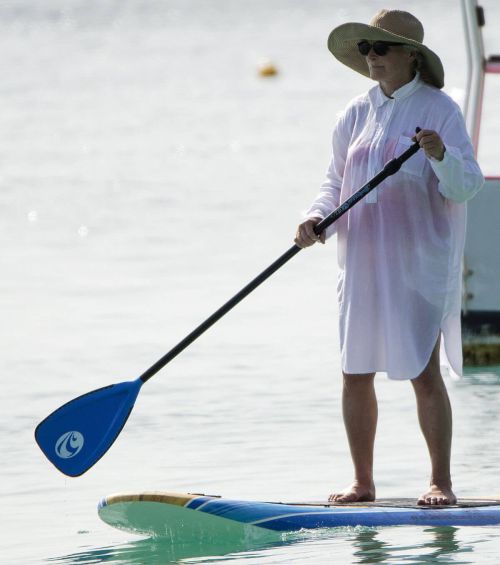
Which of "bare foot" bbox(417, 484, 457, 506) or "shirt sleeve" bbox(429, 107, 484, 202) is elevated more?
"shirt sleeve" bbox(429, 107, 484, 202)

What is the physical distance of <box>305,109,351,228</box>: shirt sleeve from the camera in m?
5.96

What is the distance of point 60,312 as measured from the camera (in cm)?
1182

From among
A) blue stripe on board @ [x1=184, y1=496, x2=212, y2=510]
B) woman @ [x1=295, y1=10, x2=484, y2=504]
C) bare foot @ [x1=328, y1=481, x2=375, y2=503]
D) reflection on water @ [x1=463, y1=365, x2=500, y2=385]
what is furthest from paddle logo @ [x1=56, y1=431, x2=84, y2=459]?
reflection on water @ [x1=463, y1=365, x2=500, y2=385]

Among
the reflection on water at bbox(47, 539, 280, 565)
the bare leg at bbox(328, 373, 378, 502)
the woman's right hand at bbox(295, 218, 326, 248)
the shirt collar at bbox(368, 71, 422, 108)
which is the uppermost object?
the shirt collar at bbox(368, 71, 422, 108)

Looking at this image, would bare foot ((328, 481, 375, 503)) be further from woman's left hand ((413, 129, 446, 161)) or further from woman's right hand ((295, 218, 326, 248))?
woman's left hand ((413, 129, 446, 161))

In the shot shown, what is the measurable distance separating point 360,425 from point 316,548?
461 millimetres

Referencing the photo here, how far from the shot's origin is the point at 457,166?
561 cm

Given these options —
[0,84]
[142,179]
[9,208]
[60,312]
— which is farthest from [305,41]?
[60,312]

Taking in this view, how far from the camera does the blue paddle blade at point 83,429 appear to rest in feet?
20.8

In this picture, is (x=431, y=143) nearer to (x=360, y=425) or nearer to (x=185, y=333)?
(x=360, y=425)

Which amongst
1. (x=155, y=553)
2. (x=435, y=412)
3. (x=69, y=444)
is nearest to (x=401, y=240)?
(x=435, y=412)

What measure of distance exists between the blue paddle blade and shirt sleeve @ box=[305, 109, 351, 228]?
0.92m

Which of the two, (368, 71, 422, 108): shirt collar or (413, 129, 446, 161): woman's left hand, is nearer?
(413, 129, 446, 161): woman's left hand

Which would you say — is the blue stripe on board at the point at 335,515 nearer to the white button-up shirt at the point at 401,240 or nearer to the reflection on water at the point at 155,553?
the reflection on water at the point at 155,553
